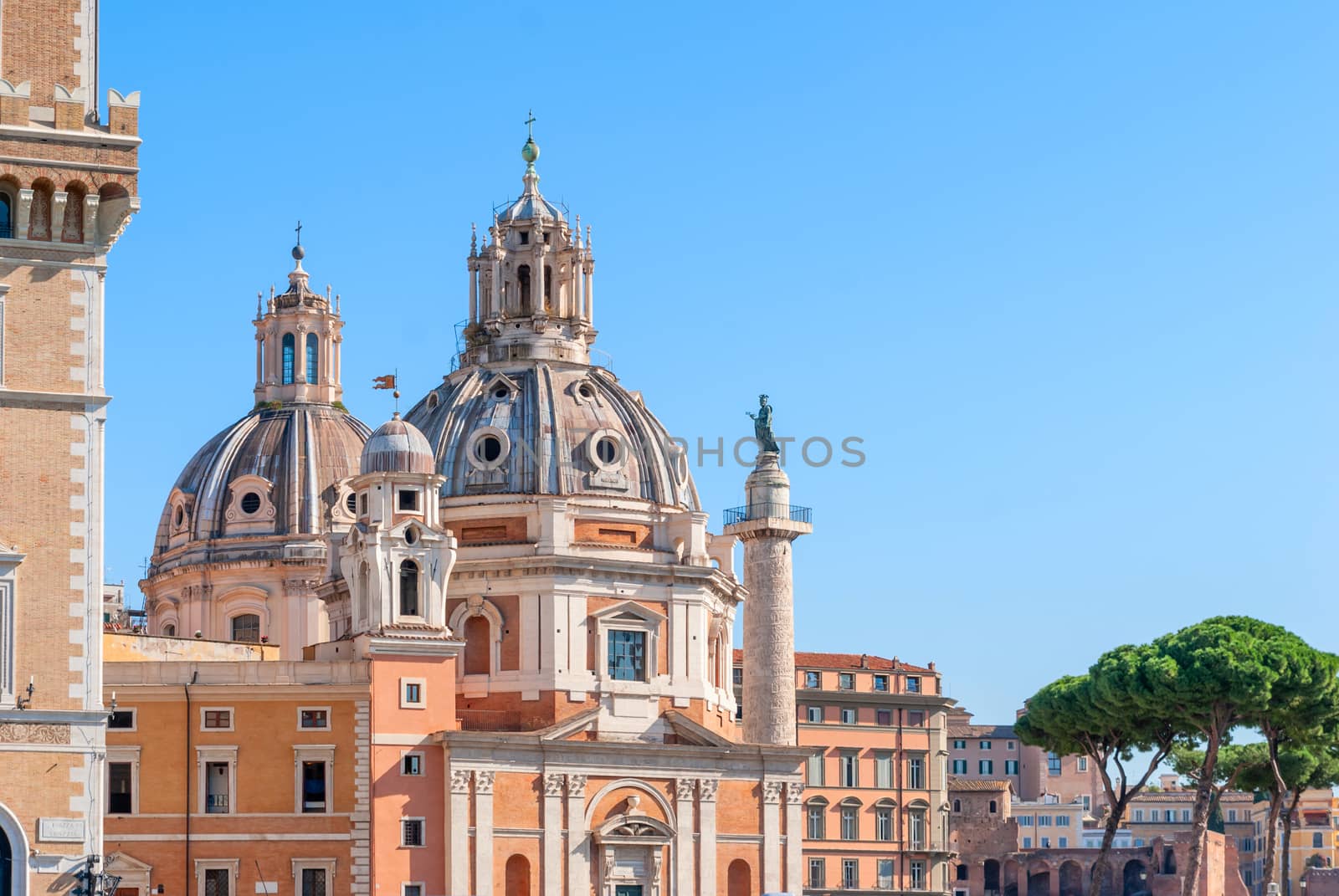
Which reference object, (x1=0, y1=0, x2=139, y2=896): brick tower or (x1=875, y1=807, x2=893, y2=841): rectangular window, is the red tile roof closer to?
(x1=875, y1=807, x2=893, y2=841): rectangular window

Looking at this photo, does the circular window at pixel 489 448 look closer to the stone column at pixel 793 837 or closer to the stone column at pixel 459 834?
the stone column at pixel 459 834

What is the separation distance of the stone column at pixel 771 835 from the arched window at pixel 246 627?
22.4 metres

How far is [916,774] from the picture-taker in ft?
385

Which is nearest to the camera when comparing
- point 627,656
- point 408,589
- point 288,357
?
point 408,589

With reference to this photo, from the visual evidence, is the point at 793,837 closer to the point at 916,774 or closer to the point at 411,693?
the point at 411,693

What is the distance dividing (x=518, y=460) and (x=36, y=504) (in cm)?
4433

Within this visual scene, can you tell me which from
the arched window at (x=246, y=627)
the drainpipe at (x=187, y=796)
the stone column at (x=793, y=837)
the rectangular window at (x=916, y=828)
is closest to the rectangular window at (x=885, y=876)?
the rectangular window at (x=916, y=828)

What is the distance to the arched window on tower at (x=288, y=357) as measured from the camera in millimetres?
102375

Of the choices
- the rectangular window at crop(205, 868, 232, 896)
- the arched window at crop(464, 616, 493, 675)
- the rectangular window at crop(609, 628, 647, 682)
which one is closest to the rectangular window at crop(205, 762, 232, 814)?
the rectangular window at crop(205, 868, 232, 896)

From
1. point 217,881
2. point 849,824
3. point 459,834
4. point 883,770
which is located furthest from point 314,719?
point 883,770

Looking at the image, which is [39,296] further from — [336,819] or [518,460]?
[518,460]

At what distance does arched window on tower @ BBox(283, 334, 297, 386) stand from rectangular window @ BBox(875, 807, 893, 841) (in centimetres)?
3394

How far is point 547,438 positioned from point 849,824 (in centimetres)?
3492

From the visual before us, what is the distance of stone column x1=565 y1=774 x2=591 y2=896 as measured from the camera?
259 ft
